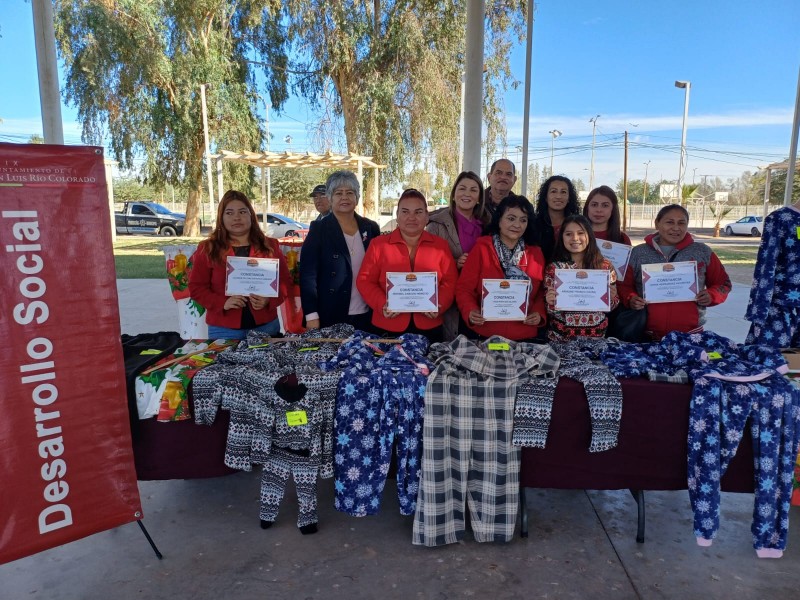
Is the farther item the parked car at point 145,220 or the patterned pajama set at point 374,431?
the parked car at point 145,220

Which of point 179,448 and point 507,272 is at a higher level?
point 507,272

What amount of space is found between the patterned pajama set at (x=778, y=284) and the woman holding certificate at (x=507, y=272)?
1249 mm

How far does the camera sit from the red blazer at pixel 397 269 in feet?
10.2

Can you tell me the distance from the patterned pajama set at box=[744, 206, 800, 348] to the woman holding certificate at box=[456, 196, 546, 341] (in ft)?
4.10

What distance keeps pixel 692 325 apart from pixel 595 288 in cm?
72

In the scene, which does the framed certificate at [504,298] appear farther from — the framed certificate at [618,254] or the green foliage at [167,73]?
the green foliage at [167,73]

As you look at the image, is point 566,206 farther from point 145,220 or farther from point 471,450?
point 145,220

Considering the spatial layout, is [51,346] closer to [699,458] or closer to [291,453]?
[291,453]

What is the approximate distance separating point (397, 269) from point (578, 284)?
0.99 m

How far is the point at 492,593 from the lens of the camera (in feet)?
7.29

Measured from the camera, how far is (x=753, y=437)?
7.80ft

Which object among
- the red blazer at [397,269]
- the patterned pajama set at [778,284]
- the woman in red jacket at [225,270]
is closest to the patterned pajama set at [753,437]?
the patterned pajama set at [778,284]

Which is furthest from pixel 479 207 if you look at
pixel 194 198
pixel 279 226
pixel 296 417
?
pixel 194 198

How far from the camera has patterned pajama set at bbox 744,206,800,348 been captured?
120 inches
